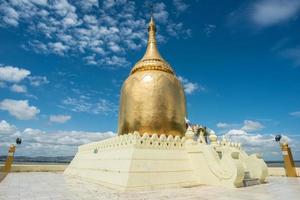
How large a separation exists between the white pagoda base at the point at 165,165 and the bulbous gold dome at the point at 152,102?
258 centimetres

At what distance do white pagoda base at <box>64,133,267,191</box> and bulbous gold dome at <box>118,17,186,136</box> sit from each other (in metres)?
2.58

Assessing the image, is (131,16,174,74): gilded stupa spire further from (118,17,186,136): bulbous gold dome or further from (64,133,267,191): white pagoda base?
(64,133,267,191): white pagoda base

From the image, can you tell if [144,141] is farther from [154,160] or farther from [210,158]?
[210,158]

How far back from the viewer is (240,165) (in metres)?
10.9

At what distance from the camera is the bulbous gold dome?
16.3m

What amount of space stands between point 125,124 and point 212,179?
7.46 meters

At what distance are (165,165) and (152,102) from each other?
18.6 feet

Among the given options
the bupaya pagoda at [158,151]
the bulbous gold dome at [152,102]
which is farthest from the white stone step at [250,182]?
the bulbous gold dome at [152,102]

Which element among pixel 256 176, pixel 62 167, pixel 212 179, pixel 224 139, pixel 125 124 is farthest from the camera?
pixel 62 167

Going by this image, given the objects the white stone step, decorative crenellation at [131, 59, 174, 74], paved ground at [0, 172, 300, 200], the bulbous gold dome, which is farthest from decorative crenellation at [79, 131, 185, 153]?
decorative crenellation at [131, 59, 174, 74]

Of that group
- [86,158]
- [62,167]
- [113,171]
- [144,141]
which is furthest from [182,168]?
[62,167]

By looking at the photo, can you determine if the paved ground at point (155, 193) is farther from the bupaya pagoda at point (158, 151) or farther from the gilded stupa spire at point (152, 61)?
the gilded stupa spire at point (152, 61)

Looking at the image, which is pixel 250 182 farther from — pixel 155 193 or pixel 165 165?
pixel 155 193

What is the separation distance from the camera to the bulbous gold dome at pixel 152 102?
16312 mm
